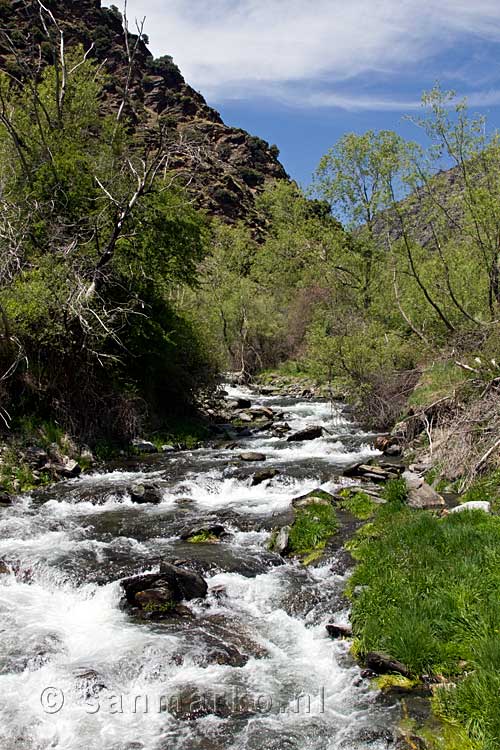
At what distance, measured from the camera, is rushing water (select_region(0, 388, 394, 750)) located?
5285mm

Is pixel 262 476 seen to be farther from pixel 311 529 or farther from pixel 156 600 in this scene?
pixel 156 600

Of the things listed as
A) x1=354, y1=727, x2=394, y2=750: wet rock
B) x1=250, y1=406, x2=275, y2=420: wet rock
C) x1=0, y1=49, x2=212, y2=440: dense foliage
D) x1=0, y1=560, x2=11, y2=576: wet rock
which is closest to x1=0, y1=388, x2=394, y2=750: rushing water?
x1=354, y1=727, x2=394, y2=750: wet rock

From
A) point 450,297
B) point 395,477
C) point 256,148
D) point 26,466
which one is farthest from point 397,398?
point 256,148

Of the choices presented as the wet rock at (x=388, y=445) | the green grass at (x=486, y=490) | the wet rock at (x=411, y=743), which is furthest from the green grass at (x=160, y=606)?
the wet rock at (x=388, y=445)

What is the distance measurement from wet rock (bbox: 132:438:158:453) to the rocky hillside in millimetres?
72420

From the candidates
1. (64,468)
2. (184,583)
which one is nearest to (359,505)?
(184,583)

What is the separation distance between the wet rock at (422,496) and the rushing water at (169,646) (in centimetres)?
241

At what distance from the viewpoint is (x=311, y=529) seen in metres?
10.0

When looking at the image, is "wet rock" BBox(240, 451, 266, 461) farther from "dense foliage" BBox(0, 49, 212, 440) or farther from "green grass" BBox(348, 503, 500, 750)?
"green grass" BBox(348, 503, 500, 750)

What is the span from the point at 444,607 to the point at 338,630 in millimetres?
1297

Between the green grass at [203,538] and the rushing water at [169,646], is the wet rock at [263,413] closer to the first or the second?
the rushing water at [169,646]

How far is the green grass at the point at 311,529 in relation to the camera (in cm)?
966

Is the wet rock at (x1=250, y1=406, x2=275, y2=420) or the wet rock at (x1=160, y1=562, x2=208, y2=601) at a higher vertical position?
the wet rock at (x1=250, y1=406, x2=275, y2=420)

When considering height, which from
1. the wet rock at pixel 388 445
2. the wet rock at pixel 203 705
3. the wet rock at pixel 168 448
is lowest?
the wet rock at pixel 203 705
